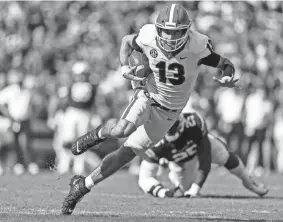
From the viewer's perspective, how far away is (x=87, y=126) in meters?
13.4

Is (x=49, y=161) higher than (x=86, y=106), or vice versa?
(x=49, y=161)

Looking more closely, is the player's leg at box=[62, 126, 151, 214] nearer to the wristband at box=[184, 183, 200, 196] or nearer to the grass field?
the grass field

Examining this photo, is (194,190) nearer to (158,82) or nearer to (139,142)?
(139,142)

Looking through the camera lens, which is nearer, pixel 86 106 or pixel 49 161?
pixel 49 161

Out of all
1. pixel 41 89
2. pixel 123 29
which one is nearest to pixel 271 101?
pixel 123 29

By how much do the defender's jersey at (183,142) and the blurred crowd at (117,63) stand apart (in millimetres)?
4824

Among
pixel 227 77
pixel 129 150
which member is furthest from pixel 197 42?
pixel 129 150

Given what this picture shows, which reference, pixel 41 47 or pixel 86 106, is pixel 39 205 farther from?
pixel 41 47

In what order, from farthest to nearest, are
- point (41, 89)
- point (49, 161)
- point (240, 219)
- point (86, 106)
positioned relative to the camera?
point (41, 89)
point (86, 106)
point (49, 161)
point (240, 219)

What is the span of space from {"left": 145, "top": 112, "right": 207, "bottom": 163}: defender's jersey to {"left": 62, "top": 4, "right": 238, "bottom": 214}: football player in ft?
5.45

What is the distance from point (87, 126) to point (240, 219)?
6.64 metres

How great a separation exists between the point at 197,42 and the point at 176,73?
0.34m

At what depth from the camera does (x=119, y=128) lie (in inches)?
267

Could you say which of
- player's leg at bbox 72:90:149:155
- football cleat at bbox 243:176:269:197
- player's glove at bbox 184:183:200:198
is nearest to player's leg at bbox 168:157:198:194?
player's glove at bbox 184:183:200:198
